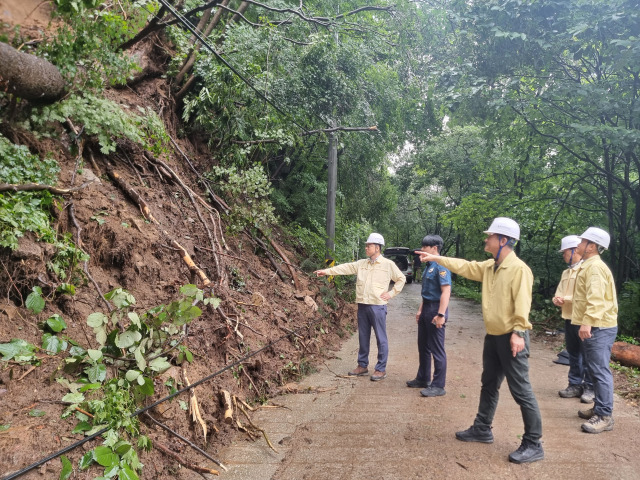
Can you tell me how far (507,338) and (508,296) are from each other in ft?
1.21

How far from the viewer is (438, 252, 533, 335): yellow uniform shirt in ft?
11.9

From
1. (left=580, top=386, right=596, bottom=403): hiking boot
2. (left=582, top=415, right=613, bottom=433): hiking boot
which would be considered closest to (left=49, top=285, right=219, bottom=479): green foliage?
(left=582, top=415, right=613, bottom=433): hiking boot

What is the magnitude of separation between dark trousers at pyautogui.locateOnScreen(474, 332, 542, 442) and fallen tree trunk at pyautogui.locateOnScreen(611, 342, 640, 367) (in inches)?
188

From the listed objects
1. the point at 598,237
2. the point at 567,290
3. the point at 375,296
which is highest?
the point at 598,237

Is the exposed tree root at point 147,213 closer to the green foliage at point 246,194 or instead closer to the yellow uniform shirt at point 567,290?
the green foliage at point 246,194

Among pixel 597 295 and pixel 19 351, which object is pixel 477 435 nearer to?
pixel 597 295

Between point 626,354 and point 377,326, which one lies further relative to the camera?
point 626,354

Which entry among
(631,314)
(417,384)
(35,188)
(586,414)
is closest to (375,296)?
(417,384)

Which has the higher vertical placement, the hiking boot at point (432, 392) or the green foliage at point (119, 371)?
the green foliage at point (119, 371)

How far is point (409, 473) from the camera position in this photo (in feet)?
10.9

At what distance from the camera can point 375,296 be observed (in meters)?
5.99

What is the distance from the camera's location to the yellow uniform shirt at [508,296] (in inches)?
143

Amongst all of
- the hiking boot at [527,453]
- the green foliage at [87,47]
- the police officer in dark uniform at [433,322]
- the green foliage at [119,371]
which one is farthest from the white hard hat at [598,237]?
the green foliage at [87,47]

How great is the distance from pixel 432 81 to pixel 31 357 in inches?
453
